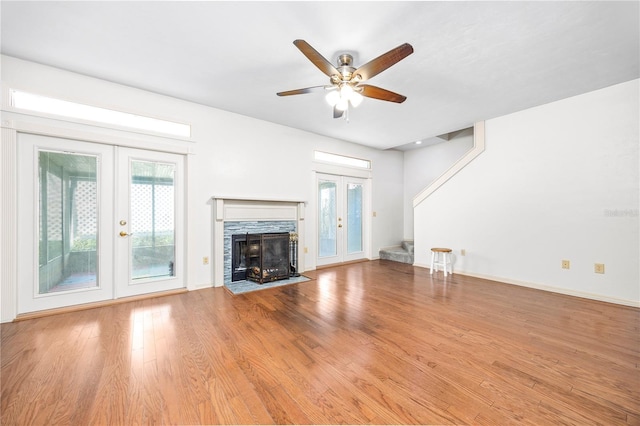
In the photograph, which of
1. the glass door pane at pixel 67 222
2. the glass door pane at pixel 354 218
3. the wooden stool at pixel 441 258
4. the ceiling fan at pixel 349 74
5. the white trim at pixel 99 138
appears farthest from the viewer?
the glass door pane at pixel 354 218

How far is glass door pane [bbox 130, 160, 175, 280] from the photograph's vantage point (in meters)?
3.25

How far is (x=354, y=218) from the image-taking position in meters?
5.80

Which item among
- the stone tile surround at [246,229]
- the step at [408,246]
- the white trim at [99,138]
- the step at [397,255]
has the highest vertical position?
the white trim at [99,138]

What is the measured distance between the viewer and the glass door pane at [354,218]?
5.67 m

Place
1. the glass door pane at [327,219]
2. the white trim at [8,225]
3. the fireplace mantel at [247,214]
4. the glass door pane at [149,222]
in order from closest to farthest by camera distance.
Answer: the white trim at [8,225]
the glass door pane at [149,222]
the fireplace mantel at [247,214]
the glass door pane at [327,219]

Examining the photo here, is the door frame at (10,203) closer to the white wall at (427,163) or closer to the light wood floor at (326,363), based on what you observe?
the light wood floor at (326,363)

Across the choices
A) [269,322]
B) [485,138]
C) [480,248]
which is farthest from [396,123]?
[269,322]

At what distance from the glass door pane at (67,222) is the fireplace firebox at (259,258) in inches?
68.5

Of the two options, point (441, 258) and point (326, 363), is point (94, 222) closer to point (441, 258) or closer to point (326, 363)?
point (326, 363)

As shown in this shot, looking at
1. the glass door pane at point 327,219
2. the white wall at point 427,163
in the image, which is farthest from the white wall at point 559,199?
the glass door pane at point 327,219

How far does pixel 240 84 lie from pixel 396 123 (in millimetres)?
2696

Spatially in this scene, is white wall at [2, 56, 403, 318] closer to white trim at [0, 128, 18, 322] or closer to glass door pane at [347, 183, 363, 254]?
white trim at [0, 128, 18, 322]

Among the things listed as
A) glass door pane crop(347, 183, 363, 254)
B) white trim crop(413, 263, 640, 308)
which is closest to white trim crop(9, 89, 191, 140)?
glass door pane crop(347, 183, 363, 254)

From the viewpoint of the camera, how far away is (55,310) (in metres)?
2.74
